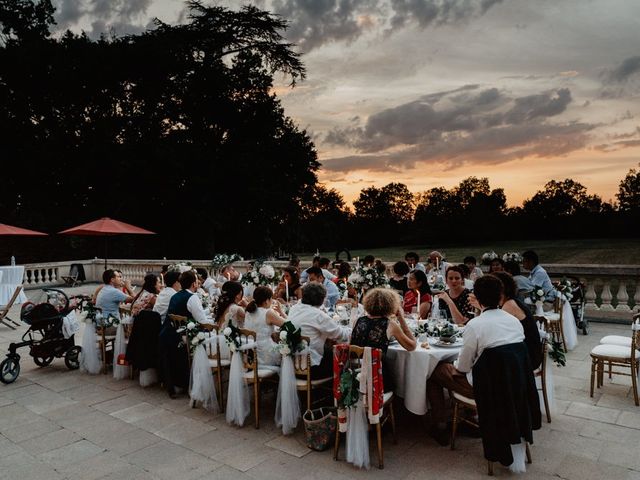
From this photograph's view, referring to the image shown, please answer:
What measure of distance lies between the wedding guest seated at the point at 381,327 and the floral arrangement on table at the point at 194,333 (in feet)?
6.09

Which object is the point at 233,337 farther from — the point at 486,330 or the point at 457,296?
the point at 457,296

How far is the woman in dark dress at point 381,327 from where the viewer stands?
A: 4.33 metres

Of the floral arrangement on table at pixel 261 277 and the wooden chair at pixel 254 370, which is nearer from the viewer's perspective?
the wooden chair at pixel 254 370

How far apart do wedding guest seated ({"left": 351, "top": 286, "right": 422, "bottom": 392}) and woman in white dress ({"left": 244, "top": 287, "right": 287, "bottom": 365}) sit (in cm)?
113

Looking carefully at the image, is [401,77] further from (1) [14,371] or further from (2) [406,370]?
(1) [14,371]

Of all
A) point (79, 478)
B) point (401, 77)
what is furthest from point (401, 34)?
point (79, 478)

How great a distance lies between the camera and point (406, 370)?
4.57 meters

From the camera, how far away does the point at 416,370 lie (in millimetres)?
4500

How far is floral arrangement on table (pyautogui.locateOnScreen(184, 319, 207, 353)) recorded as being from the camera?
527cm

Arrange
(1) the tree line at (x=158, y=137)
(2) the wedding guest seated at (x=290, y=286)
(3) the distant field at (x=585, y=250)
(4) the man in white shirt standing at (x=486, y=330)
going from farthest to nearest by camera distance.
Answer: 1. (3) the distant field at (x=585, y=250)
2. (1) the tree line at (x=158, y=137)
3. (2) the wedding guest seated at (x=290, y=286)
4. (4) the man in white shirt standing at (x=486, y=330)

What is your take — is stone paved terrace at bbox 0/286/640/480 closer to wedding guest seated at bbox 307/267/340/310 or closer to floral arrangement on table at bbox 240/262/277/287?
wedding guest seated at bbox 307/267/340/310

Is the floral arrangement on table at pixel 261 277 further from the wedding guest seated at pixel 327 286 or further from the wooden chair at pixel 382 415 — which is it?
the wooden chair at pixel 382 415

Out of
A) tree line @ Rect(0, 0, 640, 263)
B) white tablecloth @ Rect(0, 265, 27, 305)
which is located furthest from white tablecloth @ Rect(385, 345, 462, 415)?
tree line @ Rect(0, 0, 640, 263)

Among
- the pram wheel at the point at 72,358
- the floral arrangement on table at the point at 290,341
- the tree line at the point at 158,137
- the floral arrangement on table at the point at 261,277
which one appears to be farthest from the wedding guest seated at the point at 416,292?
the tree line at the point at 158,137
